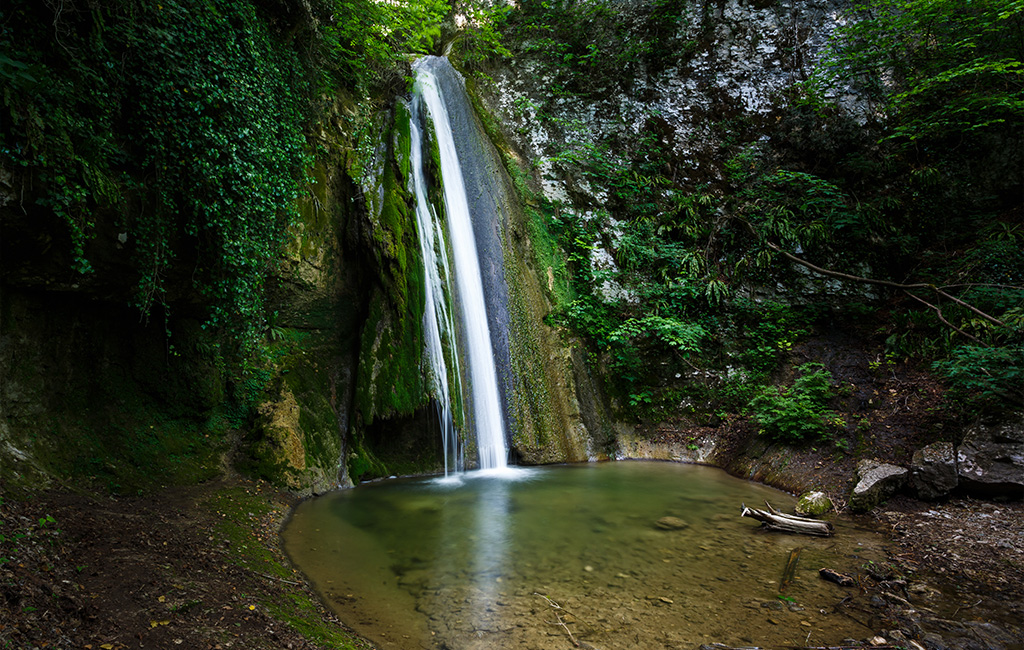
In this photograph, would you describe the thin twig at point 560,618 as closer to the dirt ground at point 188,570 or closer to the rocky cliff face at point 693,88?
the dirt ground at point 188,570

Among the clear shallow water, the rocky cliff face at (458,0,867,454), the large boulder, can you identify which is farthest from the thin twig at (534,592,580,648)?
the rocky cliff face at (458,0,867,454)

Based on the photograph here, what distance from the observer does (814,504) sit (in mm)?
5301

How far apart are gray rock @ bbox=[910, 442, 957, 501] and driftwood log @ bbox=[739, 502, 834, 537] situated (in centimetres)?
130

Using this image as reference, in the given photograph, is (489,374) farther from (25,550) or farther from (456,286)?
(25,550)

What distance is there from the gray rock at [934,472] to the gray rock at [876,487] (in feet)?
0.39

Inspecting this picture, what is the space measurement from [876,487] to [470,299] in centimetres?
604

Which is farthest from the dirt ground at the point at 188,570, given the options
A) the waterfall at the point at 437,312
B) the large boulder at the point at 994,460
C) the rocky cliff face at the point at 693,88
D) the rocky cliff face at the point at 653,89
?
the rocky cliff face at the point at 693,88

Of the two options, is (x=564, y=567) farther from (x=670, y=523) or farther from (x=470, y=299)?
(x=470, y=299)

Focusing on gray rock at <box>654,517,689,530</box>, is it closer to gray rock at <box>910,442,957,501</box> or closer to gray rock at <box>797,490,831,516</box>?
gray rock at <box>797,490,831,516</box>

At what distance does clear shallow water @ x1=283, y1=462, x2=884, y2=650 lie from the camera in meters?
3.00

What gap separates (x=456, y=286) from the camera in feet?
26.4

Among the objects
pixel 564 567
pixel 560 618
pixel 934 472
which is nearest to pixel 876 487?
pixel 934 472

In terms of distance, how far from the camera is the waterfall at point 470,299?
7422 mm

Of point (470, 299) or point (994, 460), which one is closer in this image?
point (994, 460)
